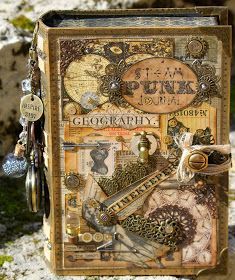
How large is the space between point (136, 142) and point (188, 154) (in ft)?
0.49

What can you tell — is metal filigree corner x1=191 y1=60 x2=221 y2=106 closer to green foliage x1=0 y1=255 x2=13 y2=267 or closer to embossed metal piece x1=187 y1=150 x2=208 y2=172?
embossed metal piece x1=187 y1=150 x2=208 y2=172

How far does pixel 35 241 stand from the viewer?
2814 millimetres

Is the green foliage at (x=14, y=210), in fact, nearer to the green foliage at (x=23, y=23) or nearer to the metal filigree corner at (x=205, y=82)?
the green foliage at (x=23, y=23)

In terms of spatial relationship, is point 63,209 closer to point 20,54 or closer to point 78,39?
point 78,39

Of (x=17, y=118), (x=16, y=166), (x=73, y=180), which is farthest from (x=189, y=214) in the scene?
(x=17, y=118)

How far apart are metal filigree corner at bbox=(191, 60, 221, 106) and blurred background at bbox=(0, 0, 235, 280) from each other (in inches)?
21.3

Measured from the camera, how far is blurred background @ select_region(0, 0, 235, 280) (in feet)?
8.86

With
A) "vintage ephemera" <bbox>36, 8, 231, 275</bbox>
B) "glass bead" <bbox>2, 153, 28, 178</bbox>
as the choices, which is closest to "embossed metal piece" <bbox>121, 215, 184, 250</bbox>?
"vintage ephemera" <bbox>36, 8, 231, 275</bbox>

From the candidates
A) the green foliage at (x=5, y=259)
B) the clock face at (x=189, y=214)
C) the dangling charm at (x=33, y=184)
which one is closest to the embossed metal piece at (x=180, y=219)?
the clock face at (x=189, y=214)

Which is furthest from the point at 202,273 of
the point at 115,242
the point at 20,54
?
the point at 20,54

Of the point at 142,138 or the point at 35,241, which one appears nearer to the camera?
the point at 142,138

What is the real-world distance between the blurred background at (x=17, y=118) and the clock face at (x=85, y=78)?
56cm

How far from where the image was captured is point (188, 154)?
239 cm

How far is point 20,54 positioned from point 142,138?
974 millimetres
